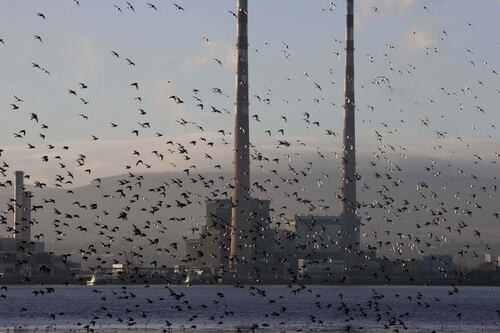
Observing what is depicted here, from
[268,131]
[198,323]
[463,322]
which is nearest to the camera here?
[268,131]

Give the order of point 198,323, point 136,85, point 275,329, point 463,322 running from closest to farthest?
point 136,85
point 275,329
point 198,323
point 463,322

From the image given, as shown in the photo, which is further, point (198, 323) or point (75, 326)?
point (198, 323)

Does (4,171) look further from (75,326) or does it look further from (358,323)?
(358,323)

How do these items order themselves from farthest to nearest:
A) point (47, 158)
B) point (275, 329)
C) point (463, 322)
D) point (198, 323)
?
point (463, 322), point (198, 323), point (275, 329), point (47, 158)

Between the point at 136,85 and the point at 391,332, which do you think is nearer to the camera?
the point at 136,85

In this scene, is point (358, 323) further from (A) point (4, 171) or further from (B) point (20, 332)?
(A) point (4, 171)

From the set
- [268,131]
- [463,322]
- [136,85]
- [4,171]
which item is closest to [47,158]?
[4,171]

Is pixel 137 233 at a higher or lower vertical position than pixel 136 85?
lower

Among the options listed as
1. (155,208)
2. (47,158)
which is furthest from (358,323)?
(47,158)

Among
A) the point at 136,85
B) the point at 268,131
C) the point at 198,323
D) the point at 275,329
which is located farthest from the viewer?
the point at 198,323
